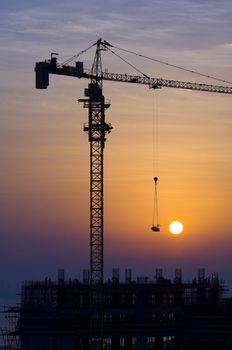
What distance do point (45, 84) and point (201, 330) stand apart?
116ft

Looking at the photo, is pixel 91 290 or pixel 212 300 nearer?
pixel 91 290

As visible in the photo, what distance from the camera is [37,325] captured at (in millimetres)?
126250

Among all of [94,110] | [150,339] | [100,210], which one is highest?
[94,110]

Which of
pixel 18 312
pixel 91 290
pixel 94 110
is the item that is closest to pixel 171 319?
pixel 91 290

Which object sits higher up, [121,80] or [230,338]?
[121,80]

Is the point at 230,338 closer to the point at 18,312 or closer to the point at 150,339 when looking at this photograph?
the point at 150,339

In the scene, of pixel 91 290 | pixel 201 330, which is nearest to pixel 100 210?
pixel 91 290

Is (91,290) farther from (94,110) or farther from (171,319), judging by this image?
(94,110)

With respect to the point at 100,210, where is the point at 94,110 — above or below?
above

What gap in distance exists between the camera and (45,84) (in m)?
128

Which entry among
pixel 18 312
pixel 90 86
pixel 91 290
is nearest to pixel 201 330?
pixel 91 290

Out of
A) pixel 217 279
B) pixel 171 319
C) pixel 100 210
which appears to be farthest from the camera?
pixel 217 279

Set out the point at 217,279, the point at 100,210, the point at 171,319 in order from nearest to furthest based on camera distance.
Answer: the point at 100,210
the point at 171,319
the point at 217,279

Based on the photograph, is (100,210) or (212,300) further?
(212,300)
